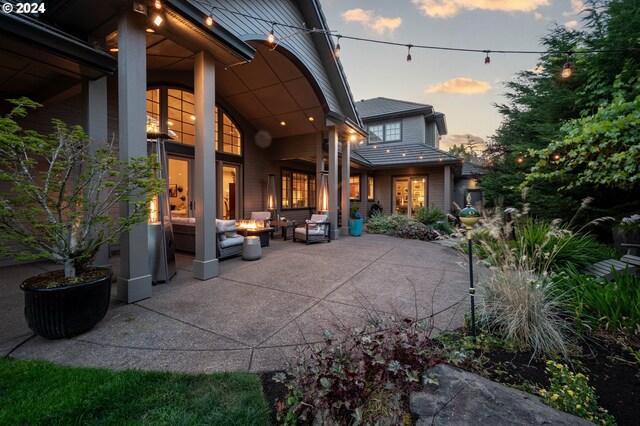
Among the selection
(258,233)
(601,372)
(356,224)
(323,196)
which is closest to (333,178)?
(323,196)

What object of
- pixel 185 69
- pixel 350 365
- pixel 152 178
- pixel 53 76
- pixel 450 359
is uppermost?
pixel 185 69

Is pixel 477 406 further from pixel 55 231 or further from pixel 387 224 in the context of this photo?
pixel 387 224

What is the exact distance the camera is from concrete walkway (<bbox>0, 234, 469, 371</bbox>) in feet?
7.45

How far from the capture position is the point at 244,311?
318 centimetres

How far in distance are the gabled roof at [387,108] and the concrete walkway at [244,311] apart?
10807 mm

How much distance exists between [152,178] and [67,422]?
2.44 metres

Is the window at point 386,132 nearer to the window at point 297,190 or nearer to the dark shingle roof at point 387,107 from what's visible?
the dark shingle roof at point 387,107

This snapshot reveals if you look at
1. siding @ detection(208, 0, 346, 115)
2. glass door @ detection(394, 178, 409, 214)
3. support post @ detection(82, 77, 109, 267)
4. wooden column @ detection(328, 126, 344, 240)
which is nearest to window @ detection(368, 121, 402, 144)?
glass door @ detection(394, 178, 409, 214)

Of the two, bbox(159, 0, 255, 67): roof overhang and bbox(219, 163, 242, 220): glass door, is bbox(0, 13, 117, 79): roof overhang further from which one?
bbox(219, 163, 242, 220): glass door

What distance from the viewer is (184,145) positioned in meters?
7.45

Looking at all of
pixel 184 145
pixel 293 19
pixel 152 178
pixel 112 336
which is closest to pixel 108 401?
pixel 112 336

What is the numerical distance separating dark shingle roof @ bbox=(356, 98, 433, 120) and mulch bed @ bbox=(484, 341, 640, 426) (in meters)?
13.5

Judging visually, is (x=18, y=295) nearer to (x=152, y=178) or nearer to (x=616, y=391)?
(x=152, y=178)

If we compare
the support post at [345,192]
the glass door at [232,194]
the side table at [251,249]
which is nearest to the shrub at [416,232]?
the support post at [345,192]
